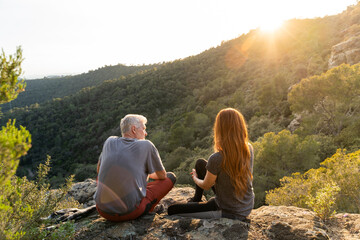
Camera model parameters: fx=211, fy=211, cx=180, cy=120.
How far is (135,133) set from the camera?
2658mm

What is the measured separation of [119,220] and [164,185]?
0.69 metres

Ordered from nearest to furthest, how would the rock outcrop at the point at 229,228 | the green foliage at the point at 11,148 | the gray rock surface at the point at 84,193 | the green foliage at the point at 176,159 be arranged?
the green foliage at the point at 11,148, the rock outcrop at the point at 229,228, the gray rock surface at the point at 84,193, the green foliage at the point at 176,159

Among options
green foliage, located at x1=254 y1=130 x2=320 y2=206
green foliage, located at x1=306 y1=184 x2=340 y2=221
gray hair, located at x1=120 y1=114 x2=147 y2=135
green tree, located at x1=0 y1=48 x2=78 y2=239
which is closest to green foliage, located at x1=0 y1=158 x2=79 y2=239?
green tree, located at x1=0 y1=48 x2=78 y2=239

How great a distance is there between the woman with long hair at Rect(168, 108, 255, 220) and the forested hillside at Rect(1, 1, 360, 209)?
5.88m

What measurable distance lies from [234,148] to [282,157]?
6.40 metres

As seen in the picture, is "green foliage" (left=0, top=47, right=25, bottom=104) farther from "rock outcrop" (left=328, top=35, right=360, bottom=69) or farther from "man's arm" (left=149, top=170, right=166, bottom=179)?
"rock outcrop" (left=328, top=35, right=360, bottom=69)

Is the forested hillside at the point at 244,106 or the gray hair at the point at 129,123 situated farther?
the forested hillside at the point at 244,106

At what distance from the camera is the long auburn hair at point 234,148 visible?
2338mm

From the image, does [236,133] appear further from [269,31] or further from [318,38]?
[269,31]

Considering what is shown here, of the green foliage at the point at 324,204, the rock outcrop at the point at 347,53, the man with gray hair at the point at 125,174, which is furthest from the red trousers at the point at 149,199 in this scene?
the rock outcrop at the point at 347,53

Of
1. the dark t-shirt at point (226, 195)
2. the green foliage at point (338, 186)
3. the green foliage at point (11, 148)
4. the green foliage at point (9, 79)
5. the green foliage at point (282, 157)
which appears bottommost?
the green foliage at point (282, 157)

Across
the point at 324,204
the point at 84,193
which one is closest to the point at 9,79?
the point at 324,204

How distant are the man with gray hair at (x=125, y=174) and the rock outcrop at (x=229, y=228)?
6.8 inches

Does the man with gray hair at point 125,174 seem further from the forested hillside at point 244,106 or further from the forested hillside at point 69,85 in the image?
the forested hillside at point 69,85
